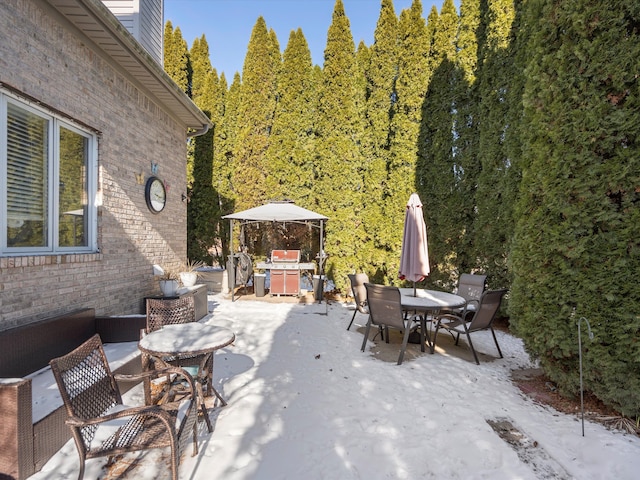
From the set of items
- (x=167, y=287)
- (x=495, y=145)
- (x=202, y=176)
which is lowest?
(x=167, y=287)

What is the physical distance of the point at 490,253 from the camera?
621cm

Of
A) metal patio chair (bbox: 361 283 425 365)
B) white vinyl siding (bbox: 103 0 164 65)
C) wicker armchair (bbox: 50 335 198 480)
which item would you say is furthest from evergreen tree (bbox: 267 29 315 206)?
wicker armchair (bbox: 50 335 198 480)

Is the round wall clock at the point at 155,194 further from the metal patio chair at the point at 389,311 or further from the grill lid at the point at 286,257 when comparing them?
the metal patio chair at the point at 389,311

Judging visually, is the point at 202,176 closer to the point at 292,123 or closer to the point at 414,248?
the point at 292,123

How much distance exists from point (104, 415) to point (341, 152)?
798cm

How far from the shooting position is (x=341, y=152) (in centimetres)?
881

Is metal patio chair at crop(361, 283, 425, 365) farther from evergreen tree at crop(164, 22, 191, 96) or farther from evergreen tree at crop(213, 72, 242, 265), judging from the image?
evergreen tree at crop(164, 22, 191, 96)

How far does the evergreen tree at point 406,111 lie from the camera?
8102 mm

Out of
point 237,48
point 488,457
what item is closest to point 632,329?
point 488,457

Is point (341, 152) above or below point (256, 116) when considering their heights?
below

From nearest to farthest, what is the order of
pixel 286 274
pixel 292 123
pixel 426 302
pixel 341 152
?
1. pixel 426 302
2. pixel 286 274
3. pixel 341 152
4. pixel 292 123

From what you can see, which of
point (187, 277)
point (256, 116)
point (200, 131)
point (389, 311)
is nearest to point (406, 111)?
point (256, 116)

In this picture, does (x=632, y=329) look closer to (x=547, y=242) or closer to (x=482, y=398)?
(x=547, y=242)

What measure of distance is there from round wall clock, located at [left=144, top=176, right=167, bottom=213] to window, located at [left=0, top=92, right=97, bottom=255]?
1.22 m
